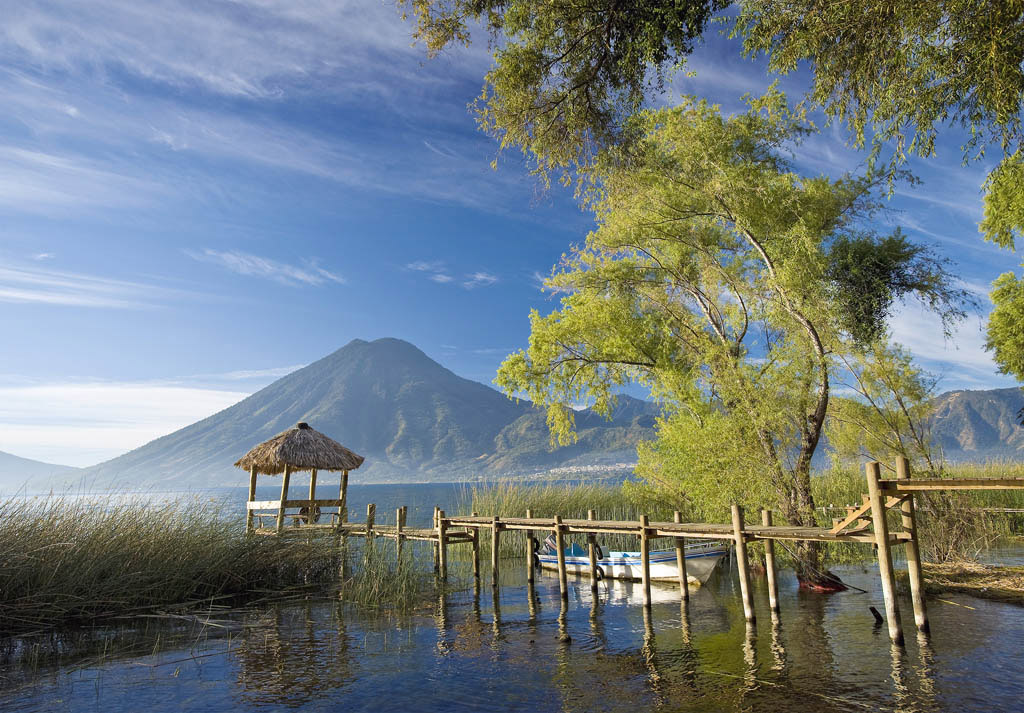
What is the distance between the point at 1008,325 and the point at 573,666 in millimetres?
19998

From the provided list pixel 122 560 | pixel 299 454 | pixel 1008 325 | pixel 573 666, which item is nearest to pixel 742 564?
pixel 573 666

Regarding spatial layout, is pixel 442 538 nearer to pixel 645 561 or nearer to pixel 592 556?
pixel 592 556

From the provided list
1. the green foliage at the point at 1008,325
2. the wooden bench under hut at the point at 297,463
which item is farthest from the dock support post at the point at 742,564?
the green foliage at the point at 1008,325

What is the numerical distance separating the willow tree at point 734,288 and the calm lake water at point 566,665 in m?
4.37

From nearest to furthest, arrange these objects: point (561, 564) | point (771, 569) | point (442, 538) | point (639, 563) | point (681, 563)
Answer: point (771, 569) < point (681, 563) < point (561, 564) < point (639, 563) < point (442, 538)

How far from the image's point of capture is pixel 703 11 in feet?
31.1

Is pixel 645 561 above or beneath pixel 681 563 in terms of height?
above

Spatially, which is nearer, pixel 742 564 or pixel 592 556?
pixel 742 564

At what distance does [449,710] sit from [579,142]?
→ 340 inches

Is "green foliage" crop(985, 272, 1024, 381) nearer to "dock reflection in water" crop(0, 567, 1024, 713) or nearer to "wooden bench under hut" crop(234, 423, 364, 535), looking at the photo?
"dock reflection in water" crop(0, 567, 1024, 713)

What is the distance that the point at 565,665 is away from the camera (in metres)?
9.63

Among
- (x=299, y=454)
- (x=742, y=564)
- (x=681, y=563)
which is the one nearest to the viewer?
(x=742, y=564)

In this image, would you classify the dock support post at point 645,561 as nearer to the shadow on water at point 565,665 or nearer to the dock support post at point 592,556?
the shadow on water at point 565,665

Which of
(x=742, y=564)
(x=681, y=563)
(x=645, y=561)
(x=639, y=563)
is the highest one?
(x=742, y=564)
